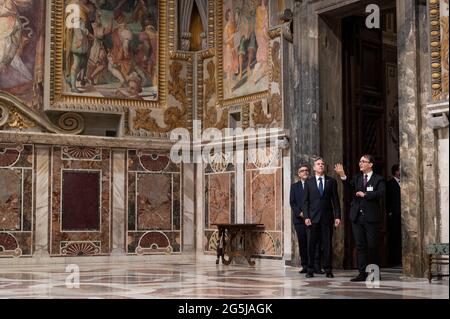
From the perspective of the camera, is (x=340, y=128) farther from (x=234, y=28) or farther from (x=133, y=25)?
(x=133, y=25)

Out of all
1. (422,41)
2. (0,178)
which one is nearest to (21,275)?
(0,178)

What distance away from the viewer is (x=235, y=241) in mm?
14617

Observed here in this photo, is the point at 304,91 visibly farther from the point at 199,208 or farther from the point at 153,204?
the point at 153,204

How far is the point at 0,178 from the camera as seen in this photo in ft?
46.9

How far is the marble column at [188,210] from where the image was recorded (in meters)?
16.0

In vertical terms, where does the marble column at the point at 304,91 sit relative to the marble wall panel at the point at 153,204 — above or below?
above

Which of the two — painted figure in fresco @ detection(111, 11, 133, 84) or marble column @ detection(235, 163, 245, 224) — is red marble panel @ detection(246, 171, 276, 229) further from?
painted figure in fresco @ detection(111, 11, 133, 84)

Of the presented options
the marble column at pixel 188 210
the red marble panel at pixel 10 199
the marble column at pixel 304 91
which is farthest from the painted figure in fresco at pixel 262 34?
the red marble panel at pixel 10 199

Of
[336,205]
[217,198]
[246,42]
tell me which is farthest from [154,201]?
[336,205]

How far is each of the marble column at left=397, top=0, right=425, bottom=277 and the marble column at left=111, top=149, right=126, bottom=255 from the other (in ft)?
19.8

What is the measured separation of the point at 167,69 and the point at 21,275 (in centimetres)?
583

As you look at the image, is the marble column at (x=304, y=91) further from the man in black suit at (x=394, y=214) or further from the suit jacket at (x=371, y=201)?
the suit jacket at (x=371, y=201)

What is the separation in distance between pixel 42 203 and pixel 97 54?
2978mm

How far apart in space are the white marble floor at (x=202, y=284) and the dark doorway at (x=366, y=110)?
1363mm
